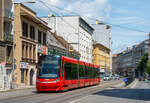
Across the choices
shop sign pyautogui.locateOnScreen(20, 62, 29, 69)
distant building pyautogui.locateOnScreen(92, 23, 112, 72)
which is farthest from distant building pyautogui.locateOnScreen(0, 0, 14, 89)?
distant building pyautogui.locateOnScreen(92, 23, 112, 72)

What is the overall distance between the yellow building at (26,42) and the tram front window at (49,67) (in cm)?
1707

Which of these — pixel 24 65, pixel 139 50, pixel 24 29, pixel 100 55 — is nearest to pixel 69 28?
pixel 100 55

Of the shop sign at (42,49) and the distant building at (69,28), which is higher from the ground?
the distant building at (69,28)

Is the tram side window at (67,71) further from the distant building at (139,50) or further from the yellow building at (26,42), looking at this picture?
the distant building at (139,50)

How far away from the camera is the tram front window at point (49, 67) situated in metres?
25.8

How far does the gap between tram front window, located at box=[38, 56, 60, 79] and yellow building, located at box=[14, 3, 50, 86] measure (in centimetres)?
1707

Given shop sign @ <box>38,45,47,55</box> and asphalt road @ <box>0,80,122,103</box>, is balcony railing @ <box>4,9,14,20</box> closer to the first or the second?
shop sign @ <box>38,45,47,55</box>

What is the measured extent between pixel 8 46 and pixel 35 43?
32.7 ft

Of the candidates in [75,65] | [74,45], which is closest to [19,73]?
[75,65]

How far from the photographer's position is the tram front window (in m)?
25.8

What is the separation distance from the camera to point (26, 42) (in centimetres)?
4725

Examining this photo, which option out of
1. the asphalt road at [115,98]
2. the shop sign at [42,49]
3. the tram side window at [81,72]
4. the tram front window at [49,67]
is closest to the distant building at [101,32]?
the shop sign at [42,49]

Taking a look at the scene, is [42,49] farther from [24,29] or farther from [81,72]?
[81,72]

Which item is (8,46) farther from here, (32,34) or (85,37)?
(85,37)
